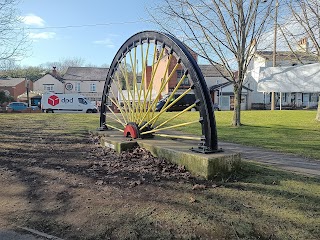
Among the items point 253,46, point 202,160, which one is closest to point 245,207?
point 202,160

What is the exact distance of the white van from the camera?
116 ft

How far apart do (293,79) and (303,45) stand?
2661 millimetres

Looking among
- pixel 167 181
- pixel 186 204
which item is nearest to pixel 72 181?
pixel 167 181

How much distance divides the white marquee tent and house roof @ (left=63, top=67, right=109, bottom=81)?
43.8 metres

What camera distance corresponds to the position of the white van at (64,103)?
116ft

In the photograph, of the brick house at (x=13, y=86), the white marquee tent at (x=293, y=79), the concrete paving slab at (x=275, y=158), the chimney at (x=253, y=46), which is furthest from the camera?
the brick house at (x=13, y=86)

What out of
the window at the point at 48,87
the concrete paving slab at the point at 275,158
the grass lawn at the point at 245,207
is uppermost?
the window at the point at 48,87

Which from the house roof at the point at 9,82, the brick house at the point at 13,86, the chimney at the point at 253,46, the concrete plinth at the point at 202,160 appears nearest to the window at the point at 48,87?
the brick house at the point at 13,86

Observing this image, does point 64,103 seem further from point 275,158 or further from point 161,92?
point 275,158

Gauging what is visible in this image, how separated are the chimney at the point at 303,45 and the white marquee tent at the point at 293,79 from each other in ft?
3.26

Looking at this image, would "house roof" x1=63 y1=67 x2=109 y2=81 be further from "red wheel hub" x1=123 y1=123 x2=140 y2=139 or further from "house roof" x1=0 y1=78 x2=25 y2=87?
"red wheel hub" x1=123 y1=123 x2=140 y2=139

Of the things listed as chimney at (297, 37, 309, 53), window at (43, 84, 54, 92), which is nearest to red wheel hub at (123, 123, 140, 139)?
chimney at (297, 37, 309, 53)

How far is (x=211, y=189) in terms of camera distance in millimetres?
4637

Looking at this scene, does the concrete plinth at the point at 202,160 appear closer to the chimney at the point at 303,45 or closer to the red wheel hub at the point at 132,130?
the red wheel hub at the point at 132,130
